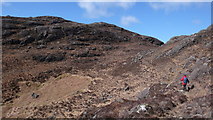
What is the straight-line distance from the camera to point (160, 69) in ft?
102

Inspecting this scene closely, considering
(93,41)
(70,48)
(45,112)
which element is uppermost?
(93,41)

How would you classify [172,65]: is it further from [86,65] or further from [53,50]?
[53,50]

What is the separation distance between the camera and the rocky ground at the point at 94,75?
655 inches

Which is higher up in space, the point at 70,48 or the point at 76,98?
the point at 70,48

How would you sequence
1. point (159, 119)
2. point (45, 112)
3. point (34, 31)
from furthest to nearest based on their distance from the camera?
point (34, 31), point (45, 112), point (159, 119)

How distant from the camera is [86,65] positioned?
45.2 metres

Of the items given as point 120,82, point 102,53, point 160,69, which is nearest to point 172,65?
point 160,69

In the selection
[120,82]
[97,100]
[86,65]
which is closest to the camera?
[97,100]

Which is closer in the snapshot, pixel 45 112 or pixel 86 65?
pixel 45 112

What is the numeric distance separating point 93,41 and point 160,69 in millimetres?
38396

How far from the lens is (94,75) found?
3672cm

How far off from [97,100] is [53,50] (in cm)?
3587

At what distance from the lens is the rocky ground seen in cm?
1662

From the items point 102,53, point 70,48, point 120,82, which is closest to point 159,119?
point 120,82
